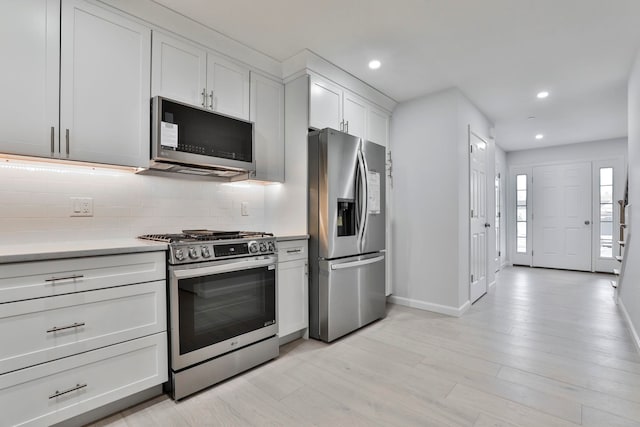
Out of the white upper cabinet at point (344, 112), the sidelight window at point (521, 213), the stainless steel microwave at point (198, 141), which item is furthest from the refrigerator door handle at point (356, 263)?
the sidelight window at point (521, 213)

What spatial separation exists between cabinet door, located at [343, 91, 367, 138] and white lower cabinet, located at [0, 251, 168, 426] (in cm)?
222

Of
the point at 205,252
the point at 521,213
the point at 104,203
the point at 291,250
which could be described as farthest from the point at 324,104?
the point at 521,213

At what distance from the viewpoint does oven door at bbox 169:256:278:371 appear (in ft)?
6.13

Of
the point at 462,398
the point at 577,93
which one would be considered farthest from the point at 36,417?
the point at 577,93

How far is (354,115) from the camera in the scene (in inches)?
131

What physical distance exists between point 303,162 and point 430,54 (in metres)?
1.50

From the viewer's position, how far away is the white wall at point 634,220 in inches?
106

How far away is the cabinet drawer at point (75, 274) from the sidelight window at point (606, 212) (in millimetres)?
7509

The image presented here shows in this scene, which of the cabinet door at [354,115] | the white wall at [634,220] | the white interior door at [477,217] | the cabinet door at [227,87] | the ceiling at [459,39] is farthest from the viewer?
the white interior door at [477,217]

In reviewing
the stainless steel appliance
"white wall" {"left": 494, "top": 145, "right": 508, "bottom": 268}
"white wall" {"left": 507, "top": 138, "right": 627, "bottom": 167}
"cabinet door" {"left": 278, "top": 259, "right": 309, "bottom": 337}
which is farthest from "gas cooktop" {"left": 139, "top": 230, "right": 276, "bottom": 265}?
"white wall" {"left": 507, "top": 138, "right": 627, "bottom": 167}

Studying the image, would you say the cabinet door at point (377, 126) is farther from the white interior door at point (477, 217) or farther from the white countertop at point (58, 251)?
the white countertop at point (58, 251)

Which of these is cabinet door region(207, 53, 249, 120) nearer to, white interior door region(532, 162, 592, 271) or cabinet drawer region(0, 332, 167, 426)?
cabinet drawer region(0, 332, 167, 426)

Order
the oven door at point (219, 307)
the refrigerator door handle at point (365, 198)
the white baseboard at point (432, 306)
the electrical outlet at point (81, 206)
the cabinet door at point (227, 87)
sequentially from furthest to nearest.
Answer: the white baseboard at point (432, 306), the refrigerator door handle at point (365, 198), the cabinet door at point (227, 87), the electrical outlet at point (81, 206), the oven door at point (219, 307)

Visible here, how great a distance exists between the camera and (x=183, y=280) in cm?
188
